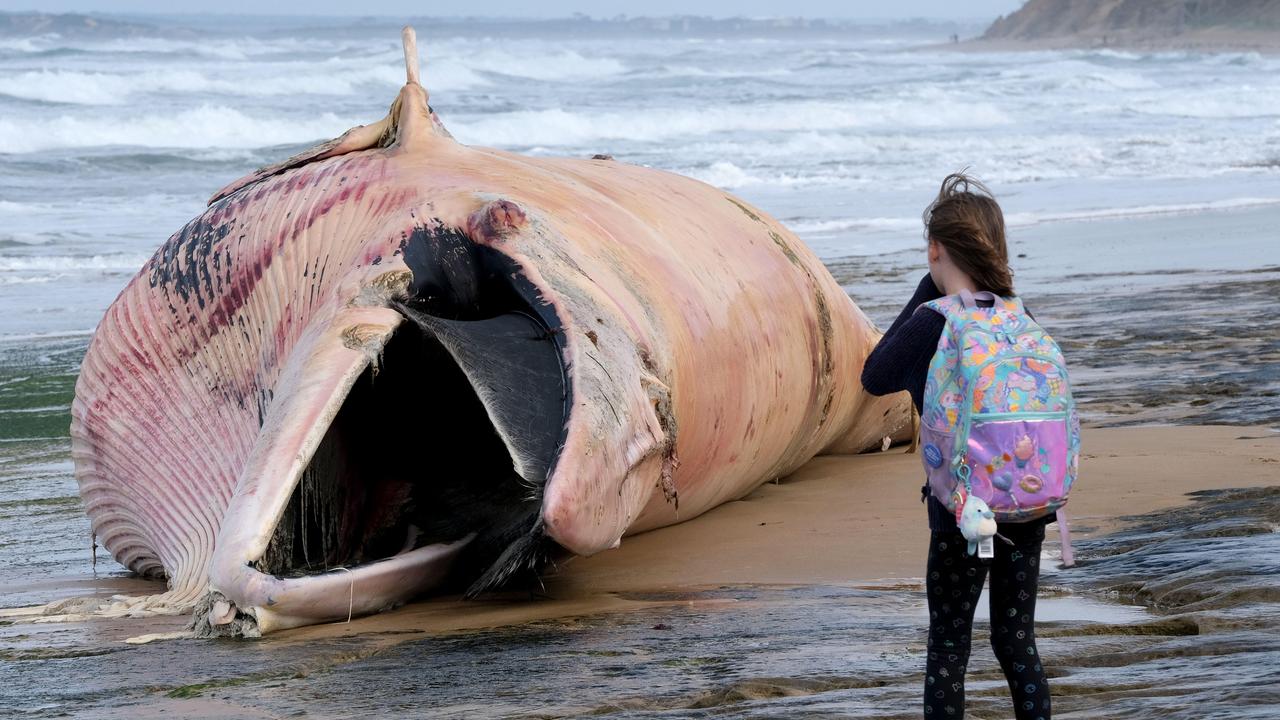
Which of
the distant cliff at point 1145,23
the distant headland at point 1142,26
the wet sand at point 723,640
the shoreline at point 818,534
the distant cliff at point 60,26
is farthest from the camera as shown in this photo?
the distant cliff at point 1145,23

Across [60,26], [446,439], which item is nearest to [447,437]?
[446,439]

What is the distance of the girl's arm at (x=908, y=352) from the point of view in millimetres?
3123

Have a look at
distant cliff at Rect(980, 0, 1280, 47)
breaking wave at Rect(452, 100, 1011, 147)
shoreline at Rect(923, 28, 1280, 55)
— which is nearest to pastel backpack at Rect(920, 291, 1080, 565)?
breaking wave at Rect(452, 100, 1011, 147)

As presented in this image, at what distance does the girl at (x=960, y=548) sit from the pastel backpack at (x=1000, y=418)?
0.07 metres

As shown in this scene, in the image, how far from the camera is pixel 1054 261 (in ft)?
40.9

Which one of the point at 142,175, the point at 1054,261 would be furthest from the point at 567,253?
the point at 142,175

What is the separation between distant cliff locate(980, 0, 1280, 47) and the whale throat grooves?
7031cm

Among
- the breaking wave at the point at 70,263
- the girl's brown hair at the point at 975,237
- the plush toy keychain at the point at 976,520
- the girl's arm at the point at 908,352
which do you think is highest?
the breaking wave at the point at 70,263

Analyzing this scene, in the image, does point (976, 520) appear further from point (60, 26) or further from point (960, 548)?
point (60, 26)

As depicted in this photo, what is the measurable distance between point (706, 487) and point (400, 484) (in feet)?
3.25

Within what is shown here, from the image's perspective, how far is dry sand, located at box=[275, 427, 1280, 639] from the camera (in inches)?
165

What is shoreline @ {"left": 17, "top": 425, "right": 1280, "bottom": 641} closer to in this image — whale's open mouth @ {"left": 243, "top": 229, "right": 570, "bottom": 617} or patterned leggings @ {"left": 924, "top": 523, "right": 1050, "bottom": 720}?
whale's open mouth @ {"left": 243, "top": 229, "right": 570, "bottom": 617}

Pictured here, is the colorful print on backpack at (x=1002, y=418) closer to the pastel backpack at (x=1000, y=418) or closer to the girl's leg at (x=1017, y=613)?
the pastel backpack at (x=1000, y=418)

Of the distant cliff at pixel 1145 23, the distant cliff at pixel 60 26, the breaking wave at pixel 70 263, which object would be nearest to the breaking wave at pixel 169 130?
the breaking wave at pixel 70 263
